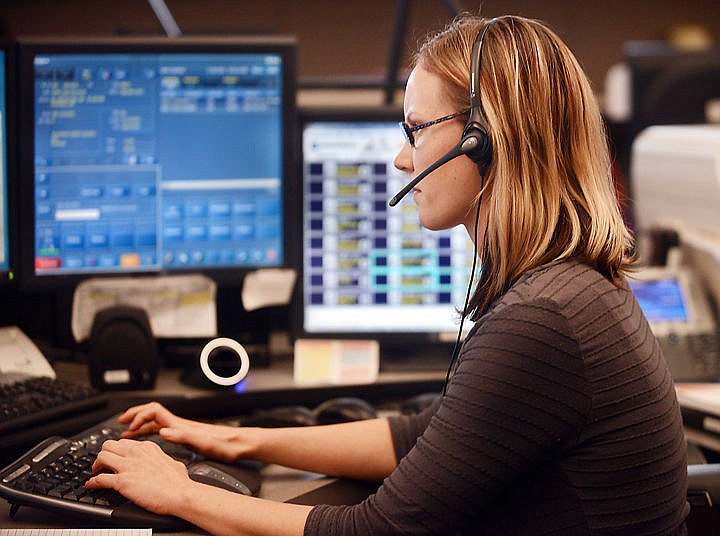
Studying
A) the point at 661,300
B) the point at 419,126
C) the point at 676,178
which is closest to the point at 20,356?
the point at 419,126

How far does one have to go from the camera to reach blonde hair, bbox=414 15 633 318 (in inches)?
33.3

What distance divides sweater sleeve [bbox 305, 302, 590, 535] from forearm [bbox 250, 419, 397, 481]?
0.82ft

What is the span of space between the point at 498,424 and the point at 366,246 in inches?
29.4

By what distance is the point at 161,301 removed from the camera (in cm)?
142

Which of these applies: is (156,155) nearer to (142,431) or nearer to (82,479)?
(142,431)

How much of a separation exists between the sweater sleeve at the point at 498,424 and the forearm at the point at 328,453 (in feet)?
0.82

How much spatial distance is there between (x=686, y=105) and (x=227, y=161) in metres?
1.01

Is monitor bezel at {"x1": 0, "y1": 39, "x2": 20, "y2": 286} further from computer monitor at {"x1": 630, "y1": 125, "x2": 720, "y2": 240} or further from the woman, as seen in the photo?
computer monitor at {"x1": 630, "y1": 125, "x2": 720, "y2": 240}

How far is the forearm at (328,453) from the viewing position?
103cm

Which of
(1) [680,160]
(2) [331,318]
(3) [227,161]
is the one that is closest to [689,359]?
(1) [680,160]

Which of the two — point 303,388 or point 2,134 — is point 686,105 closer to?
point 303,388

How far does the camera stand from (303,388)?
1.32m

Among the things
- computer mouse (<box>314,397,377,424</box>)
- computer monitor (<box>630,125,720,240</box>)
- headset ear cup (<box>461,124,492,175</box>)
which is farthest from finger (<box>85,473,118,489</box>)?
computer monitor (<box>630,125,720,240</box>)

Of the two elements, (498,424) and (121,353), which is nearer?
(498,424)
